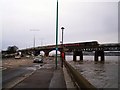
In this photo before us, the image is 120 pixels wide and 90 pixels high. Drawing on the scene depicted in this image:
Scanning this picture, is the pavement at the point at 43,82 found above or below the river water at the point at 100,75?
above

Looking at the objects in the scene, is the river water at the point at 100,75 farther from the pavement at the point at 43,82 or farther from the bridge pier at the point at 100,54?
the bridge pier at the point at 100,54

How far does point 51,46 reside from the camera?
511 feet

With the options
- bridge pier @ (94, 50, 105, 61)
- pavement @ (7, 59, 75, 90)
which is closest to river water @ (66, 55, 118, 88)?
pavement @ (7, 59, 75, 90)

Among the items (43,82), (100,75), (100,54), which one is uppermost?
(43,82)

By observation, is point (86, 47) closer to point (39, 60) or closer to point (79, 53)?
point (79, 53)

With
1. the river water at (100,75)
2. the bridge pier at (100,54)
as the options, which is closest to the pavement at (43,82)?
the river water at (100,75)

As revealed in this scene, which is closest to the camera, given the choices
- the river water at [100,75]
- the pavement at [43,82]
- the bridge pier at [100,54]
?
the pavement at [43,82]

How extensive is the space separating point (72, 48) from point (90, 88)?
121m

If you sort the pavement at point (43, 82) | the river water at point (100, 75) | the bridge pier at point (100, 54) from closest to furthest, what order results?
the pavement at point (43, 82) → the river water at point (100, 75) → the bridge pier at point (100, 54)

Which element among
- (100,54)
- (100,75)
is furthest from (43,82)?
(100,54)

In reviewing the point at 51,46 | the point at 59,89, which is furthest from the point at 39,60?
the point at 51,46

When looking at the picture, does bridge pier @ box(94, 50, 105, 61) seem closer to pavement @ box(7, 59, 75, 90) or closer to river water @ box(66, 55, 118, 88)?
river water @ box(66, 55, 118, 88)

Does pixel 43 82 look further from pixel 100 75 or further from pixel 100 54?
pixel 100 54

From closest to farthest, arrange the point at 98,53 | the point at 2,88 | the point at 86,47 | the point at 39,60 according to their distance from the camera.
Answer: the point at 2,88 < the point at 39,60 < the point at 86,47 < the point at 98,53
